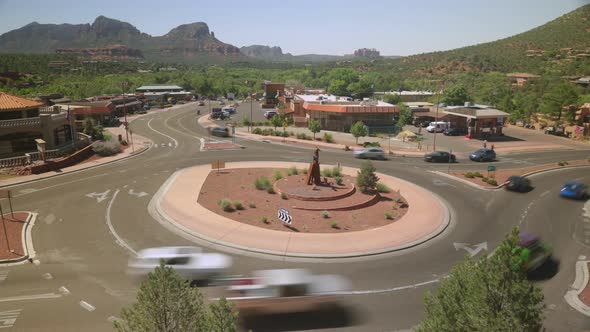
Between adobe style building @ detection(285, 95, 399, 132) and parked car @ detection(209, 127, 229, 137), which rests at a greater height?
adobe style building @ detection(285, 95, 399, 132)

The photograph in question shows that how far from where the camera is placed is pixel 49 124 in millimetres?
41656

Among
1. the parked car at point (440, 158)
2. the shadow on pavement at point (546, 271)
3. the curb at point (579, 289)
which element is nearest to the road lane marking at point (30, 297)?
the shadow on pavement at point (546, 271)

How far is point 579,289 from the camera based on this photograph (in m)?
17.9

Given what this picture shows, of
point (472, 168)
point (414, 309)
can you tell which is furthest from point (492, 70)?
point (414, 309)

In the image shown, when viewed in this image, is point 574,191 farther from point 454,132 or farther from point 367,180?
point 454,132

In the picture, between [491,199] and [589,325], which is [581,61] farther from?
[589,325]

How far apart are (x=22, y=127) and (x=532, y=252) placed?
46575mm

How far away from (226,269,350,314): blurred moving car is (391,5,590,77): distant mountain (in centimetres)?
12600

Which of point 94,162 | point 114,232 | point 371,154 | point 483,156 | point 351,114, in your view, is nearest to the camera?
point 114,232

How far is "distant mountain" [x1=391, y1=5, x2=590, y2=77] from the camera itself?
119 meters

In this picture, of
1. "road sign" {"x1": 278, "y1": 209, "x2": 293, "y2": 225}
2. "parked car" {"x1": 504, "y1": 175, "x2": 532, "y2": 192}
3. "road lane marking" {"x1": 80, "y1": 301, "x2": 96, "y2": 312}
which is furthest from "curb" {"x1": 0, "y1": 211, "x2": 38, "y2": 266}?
"parked car" {"x1": 504, "y1": 175, "x2": 532, "y2": 192}

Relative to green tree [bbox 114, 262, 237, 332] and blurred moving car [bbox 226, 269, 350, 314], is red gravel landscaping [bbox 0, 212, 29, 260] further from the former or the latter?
green tree [bbox 114, 262, 237, 332]

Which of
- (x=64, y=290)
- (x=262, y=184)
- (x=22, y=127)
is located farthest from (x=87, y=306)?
(x=22, y=127)

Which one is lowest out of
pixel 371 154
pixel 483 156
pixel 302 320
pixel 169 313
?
pixel 302 320
